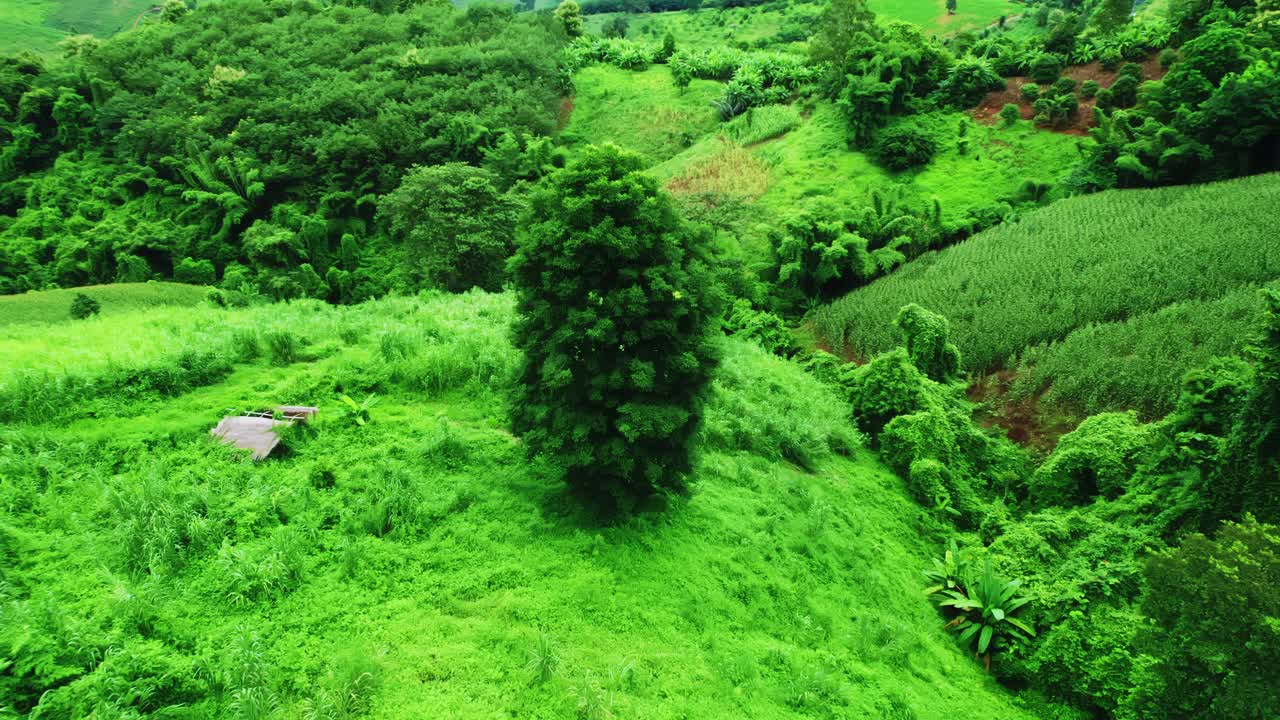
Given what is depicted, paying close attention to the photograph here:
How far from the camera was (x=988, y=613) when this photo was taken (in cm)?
789

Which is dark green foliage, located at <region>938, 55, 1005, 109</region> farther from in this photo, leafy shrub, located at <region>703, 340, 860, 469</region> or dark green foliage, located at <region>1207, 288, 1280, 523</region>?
dark green foliage, located at <region>1207, 288, 1280, 523</region>

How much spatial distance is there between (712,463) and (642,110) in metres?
36.2

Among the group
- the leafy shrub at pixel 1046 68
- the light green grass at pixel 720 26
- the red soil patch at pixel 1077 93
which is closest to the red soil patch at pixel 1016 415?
the red soil patch at pixel 1077 93

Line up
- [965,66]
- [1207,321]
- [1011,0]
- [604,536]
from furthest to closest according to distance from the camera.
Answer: [1011,0], [965,66], [1207,321], [604,536]

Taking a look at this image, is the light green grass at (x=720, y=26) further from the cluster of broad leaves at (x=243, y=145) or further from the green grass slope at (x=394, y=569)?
the green grass slope at (x=394, y=569)

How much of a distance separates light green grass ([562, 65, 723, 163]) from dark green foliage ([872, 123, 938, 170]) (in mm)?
14185

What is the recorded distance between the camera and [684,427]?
7.04 m

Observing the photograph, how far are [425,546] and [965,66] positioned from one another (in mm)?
31420

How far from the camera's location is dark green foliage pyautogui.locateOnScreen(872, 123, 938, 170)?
82.3ft

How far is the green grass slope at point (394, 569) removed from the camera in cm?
445

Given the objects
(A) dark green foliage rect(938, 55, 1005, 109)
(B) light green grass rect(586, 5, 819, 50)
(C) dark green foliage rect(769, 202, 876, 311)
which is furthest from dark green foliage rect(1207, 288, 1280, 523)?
(B) light green grass rect(586, 5, 819, 50)

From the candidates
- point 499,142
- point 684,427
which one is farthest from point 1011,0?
point 684,427

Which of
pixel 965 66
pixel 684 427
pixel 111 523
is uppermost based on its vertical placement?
pixel 965 66

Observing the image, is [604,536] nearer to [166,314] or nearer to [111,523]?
[111,523]
